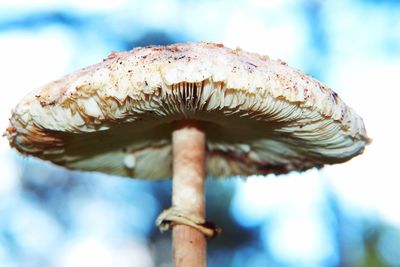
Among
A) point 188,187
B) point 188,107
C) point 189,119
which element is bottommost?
point 188,187

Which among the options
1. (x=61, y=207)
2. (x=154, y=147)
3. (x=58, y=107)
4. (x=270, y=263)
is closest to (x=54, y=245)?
(x=61, y=207)

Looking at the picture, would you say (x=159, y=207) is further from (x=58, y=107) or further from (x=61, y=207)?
(x=58, y=107)

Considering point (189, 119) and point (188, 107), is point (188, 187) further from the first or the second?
point (188, 107)

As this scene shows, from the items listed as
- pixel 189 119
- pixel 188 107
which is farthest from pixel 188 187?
pixel 188 107

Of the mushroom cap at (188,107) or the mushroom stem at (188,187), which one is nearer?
the mushroom cap at (188,107)

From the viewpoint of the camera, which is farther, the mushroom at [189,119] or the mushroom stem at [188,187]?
the mushroom stem at [188,187]
